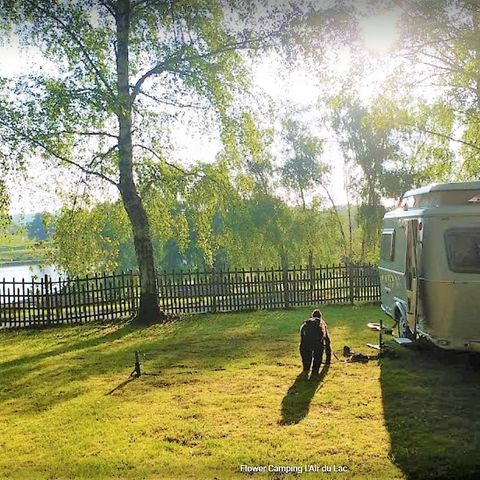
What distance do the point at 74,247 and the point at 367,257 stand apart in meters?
21.0

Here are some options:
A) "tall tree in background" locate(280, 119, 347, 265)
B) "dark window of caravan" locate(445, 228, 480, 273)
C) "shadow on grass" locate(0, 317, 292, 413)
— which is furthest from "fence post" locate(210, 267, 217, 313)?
"tall tree in background" locate(280, 119, 347, 265)

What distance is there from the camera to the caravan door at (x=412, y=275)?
9.03 meters

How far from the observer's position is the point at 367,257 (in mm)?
32438

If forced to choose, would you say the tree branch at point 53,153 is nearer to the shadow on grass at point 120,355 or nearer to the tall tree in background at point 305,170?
the shadow on grass at point 120,355

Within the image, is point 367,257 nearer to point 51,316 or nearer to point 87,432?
point 51,316

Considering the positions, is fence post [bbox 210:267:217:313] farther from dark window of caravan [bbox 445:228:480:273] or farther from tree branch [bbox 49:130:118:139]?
dark window of caravan [bbox 445:228:480:273]

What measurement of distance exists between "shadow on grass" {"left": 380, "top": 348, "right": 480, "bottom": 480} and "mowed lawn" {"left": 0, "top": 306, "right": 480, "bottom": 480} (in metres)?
0.02

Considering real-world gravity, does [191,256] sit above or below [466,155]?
below

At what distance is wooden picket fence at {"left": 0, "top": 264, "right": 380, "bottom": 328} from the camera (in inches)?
716

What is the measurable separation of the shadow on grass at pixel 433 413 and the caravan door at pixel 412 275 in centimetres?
84

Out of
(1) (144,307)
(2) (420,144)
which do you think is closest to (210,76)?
(1) (144,307)

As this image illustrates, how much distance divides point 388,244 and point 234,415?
6589 millimetres

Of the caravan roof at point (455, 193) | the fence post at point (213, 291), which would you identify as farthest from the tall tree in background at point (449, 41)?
the fence post at point (213, 291)

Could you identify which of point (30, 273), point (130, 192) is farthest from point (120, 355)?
point (30, 273)
